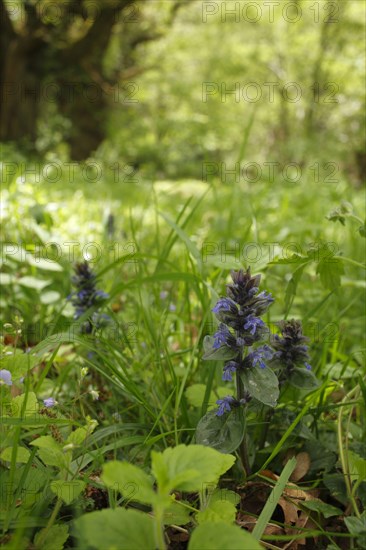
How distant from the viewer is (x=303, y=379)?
1.16 m

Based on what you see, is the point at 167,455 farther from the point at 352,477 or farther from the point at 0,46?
the point at 0,46

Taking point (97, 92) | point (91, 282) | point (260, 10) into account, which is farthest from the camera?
point (260, 10)

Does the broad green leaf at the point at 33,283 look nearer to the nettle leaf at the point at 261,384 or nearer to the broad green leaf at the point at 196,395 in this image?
the broad green leaf at the point at 196,395

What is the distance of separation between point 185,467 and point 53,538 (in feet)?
1.03

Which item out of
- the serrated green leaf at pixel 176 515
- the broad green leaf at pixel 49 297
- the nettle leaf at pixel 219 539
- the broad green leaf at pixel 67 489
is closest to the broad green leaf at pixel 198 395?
the serrated green leaf at pixel 176 515

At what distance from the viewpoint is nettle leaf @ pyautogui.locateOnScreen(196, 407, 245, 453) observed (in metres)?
1.01

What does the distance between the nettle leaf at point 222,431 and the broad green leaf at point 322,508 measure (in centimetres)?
24

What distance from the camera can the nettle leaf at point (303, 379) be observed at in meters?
1.15

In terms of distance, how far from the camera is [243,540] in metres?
0.70

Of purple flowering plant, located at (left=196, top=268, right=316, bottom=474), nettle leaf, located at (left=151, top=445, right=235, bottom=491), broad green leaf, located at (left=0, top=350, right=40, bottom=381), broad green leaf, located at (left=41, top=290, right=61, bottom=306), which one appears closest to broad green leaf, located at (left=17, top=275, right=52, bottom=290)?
broad green leaf, located at (left=41, top=290, right=61, bottom=306)

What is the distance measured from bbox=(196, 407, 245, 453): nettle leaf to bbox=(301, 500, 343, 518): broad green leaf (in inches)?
9.3

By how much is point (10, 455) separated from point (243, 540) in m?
0.45

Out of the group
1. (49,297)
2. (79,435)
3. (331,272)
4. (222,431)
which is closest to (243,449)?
(222,431)

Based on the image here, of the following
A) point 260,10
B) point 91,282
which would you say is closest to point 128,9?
point 260,10
